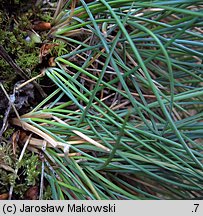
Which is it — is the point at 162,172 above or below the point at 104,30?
below

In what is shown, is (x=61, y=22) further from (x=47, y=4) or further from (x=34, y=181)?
(x=34, y=181)

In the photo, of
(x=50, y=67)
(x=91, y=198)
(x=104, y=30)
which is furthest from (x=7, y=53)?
(x=91, y=198)

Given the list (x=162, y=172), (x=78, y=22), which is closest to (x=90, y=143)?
(x=162, y=172)

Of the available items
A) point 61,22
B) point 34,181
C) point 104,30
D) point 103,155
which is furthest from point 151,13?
point 34,181

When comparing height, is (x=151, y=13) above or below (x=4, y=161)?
above

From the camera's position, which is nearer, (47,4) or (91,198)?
(91,198)

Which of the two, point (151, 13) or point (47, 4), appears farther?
point (47, 4)
